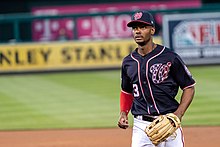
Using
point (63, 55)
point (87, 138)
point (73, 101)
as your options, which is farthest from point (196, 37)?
point (87, 138)

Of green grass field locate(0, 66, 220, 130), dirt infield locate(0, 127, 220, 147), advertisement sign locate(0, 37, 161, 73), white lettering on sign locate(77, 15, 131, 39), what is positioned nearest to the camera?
dirt infield locate(0, 127, 220, 147)

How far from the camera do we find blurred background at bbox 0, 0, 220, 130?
12555 millimetres

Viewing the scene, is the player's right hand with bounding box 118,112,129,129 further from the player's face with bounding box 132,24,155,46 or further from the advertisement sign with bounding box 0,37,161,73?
the advertisement sign with bounding box 0,37,161,73

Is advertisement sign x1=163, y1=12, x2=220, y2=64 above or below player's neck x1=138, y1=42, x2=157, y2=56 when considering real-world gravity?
below

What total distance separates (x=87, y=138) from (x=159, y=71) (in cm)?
473

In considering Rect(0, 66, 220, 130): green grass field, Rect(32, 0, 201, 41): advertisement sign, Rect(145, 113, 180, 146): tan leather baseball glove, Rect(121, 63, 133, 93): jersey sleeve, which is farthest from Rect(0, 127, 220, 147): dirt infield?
Rect(32, 0, 201, 41): advertisement sign

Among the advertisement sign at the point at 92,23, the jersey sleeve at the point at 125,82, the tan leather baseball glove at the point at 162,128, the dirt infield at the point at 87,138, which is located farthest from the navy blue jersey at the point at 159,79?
the advertisement sign at the point at 92,23

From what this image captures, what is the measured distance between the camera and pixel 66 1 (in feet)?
89.0

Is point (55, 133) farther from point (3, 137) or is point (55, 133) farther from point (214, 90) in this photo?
point (214, 90)

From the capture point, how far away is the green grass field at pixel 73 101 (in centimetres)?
1169

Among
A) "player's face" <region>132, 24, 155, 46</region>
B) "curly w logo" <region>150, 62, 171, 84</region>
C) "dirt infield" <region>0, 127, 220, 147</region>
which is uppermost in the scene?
"player's face" <region>132, 24, 155, 46</region>

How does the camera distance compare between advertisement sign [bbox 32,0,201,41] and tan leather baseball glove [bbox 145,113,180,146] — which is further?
advertisement sign [bbox 32,0,201,41]

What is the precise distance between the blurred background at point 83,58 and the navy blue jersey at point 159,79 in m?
5.58

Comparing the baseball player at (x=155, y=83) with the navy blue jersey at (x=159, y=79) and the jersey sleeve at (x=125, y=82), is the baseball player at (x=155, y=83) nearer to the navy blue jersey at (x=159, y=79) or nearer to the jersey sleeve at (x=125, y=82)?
the navy blue jersey at (x=159, y=79)
